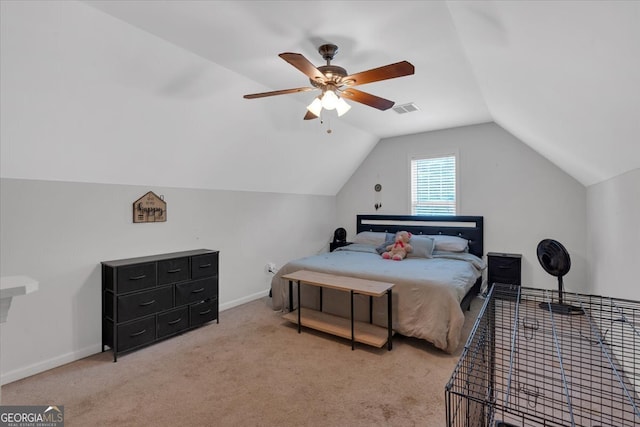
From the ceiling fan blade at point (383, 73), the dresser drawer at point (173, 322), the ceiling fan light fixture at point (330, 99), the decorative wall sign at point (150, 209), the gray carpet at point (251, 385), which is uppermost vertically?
the ceiling fan blade at point (383, 73)

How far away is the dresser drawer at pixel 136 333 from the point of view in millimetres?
2793

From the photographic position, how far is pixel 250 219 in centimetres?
450

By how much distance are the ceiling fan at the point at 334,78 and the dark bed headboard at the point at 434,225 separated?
2.99 m

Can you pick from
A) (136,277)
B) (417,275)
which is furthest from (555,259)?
(136,277)

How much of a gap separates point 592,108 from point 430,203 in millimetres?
3445

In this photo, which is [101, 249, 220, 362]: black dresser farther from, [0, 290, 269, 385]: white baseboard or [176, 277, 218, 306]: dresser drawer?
[0, 290, 269, 385]: white baseboard

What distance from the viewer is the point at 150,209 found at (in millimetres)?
3336

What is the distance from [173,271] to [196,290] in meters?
0.37

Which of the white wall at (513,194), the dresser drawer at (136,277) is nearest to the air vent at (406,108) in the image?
the white wall at (513,194)

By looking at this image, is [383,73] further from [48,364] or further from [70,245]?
[48,364]

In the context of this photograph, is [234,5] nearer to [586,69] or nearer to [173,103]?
[173,103]

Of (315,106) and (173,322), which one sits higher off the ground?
(315,106)

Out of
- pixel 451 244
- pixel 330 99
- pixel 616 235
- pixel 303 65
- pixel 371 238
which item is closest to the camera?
pixel 303 65

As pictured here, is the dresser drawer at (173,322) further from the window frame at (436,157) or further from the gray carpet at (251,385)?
the window frame at (436,157)
